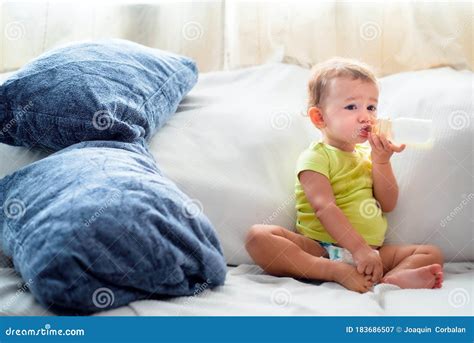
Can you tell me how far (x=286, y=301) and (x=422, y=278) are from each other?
9.4 inches

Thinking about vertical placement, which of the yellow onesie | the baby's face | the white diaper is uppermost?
the baby's face

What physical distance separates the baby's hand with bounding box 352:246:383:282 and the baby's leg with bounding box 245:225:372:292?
0.01 meters

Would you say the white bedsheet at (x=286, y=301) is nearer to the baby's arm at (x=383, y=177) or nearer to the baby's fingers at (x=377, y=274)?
the baby's fingers at (x=377, y=274)

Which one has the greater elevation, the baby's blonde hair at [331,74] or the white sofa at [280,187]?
the baby's blonde hair at [331,74]

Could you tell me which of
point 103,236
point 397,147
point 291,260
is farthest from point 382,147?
point 103,236

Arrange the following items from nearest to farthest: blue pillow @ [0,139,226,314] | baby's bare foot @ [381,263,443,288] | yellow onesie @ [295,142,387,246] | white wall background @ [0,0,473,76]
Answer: blue pillow @ [0,139,226,314], baby's bare foot @ [381,263,443,288], yellow onesie @ [295,142,387,246], white wall background @ [0,0,473,76]

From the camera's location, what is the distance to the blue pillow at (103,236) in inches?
36.6

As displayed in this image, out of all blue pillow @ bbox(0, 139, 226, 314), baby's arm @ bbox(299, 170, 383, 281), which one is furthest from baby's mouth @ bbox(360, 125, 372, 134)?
blue pillow @ bbox(0, 139, 226, 314)

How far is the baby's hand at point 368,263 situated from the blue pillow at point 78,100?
429 millimetres

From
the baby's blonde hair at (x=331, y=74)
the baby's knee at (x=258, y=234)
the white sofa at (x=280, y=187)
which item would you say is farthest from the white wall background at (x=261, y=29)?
the baby's knee at (x=258, y=234)

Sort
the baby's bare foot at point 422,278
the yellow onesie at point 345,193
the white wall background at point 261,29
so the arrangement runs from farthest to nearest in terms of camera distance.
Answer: the white wall background at point 261,29 → the yellow onesie at point 345,193 → the baby's bare foot at point 422,278

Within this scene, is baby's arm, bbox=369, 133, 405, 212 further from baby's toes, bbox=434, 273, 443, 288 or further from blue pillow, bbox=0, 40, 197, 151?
blue pillow, bbox=0, 40, 197, 151

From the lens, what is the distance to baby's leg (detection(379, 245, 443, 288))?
1.11 metres

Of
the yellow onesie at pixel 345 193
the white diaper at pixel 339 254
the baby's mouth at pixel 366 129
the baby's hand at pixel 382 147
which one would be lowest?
the white diaper at pixel 339 254
